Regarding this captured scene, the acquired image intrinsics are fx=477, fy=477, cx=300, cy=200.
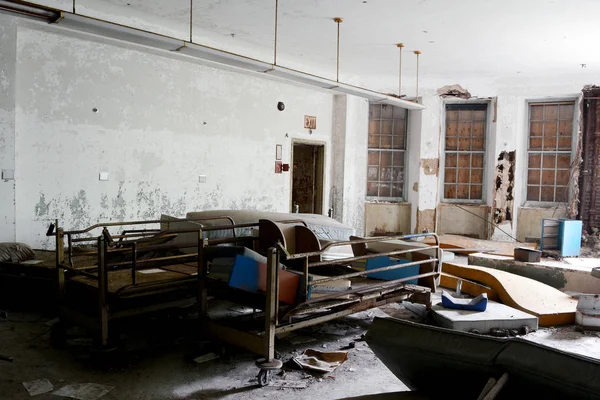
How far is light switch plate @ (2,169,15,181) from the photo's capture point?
20.3 ft

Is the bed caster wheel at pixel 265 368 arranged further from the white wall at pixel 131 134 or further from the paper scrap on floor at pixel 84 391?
the white wall at pixel 131 134

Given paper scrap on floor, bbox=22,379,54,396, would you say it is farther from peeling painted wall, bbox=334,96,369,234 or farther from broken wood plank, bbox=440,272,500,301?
peeling painted wall, bbox=334,96,369,234

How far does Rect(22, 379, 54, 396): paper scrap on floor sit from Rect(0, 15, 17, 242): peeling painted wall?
3442 mm

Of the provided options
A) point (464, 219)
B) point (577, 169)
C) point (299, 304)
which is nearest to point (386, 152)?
point (464, 219)

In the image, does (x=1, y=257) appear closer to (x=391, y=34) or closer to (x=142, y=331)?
(x=142, y=331)

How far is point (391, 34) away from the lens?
7.71 meters

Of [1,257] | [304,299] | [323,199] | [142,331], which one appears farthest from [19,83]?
[323,199]

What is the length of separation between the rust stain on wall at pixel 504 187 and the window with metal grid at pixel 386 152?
6.94 ft

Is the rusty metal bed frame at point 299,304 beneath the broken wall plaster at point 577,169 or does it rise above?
beneath

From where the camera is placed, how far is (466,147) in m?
11.2

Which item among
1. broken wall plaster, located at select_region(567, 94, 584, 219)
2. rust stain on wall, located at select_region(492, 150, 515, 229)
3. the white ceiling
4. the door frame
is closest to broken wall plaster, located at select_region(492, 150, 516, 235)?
rust stain on wall, located at select_region(492, 150, 515, 229)

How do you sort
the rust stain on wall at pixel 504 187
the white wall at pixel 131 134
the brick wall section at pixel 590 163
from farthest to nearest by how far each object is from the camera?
1. the rust stain on wall at pixel 504 187
2. the brick wall section at pixel 590 163
3. the white wall at pixel 131 134

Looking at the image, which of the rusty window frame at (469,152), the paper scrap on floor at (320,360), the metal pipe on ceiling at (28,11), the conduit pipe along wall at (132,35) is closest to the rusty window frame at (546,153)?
the rusty window frame at (469,152)

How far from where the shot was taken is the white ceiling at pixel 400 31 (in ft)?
21.1
